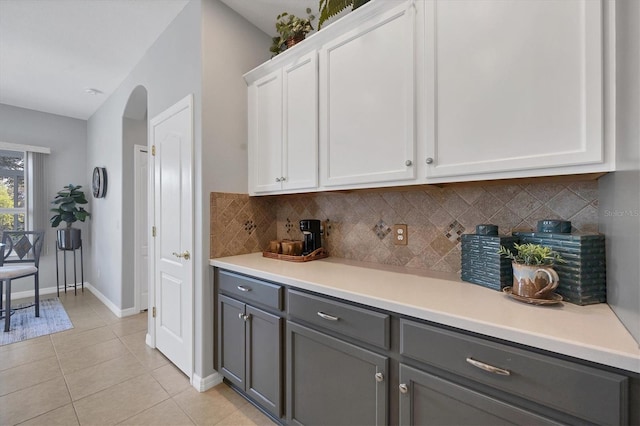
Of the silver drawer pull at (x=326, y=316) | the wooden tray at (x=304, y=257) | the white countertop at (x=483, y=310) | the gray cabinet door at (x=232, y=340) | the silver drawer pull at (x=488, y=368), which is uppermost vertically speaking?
the wooden tray at (x=304, y=257)

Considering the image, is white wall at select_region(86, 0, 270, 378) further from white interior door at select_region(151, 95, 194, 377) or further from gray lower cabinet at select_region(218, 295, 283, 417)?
gray lower cabinet at select_region(218, 295, 283, 417)

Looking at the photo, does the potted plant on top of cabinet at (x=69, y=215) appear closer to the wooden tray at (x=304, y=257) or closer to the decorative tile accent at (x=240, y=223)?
→ the decorative tile accent at (x=240, y=223)

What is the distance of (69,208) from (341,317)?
4837 millimetres

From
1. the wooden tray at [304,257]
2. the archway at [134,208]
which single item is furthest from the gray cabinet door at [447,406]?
the archway at [134,208]

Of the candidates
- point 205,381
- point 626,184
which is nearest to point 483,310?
point 626,184

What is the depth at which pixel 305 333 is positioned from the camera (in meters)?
1.40

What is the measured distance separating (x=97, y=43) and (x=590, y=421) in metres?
3.95

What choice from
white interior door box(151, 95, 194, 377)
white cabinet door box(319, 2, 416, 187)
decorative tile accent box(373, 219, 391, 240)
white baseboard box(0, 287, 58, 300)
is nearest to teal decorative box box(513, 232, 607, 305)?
white cabinet door box(319, 2, 416, 187)

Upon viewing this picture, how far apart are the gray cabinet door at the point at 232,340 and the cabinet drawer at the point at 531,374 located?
46.3 inches

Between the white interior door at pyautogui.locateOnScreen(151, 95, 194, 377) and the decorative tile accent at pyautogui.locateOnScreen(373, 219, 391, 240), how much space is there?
4.35ft

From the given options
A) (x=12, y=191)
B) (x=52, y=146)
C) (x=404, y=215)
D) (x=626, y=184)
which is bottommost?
(x=404, y=215)

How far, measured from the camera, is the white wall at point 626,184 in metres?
0.74

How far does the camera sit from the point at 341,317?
124 cm

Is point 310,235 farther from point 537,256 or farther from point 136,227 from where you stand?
point 136,227
